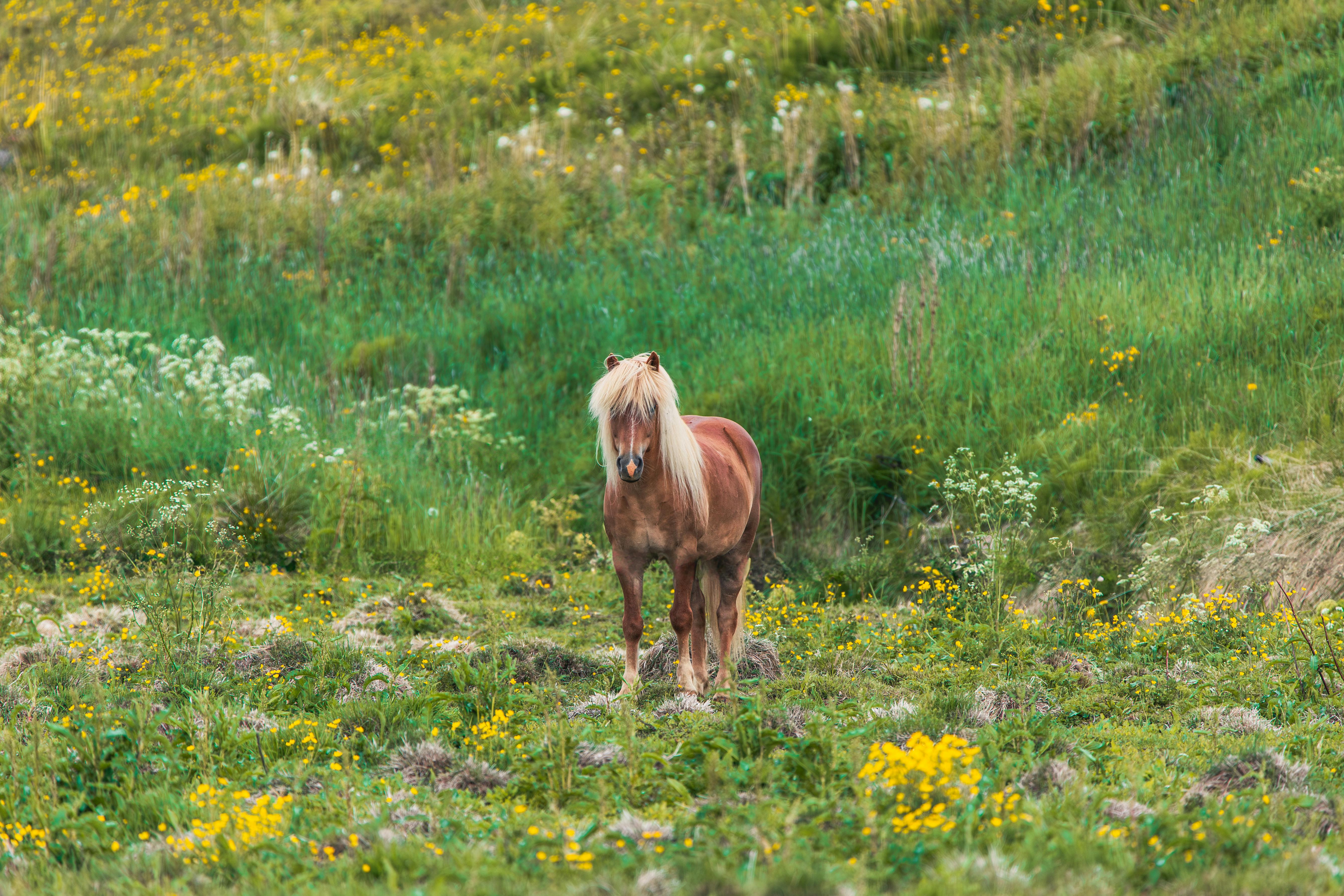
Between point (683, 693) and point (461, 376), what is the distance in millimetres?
6031

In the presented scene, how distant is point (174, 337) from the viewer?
1152 cm

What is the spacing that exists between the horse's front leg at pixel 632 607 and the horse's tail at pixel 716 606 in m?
0.48

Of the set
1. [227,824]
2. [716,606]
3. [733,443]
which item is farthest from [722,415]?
[227,824]

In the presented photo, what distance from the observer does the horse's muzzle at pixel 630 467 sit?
4934 mm

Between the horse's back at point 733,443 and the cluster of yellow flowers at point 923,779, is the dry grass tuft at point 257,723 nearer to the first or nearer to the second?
the horse's back at point 733,443

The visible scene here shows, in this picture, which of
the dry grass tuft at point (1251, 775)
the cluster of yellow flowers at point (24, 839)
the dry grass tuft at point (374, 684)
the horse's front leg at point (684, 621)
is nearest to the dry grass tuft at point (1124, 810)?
the dry grass tuft at point (1251, 775)

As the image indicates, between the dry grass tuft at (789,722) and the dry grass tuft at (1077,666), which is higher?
the dry grass tuft at (789,722)

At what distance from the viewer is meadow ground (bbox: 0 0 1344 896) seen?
3.85 metres

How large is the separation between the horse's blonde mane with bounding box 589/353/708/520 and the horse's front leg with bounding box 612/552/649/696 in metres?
0.38

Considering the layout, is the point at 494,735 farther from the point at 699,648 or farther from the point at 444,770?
the point at 699,648

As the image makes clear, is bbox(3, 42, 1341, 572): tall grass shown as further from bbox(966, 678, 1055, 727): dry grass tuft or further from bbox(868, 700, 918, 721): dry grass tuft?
bbox(868, 700, 918, 721): dry grass tuft

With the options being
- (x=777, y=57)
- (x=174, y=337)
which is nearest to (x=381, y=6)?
(x=777, y=57)

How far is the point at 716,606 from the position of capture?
600 cm

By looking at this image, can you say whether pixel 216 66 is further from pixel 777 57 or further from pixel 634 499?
pixel 634 499
